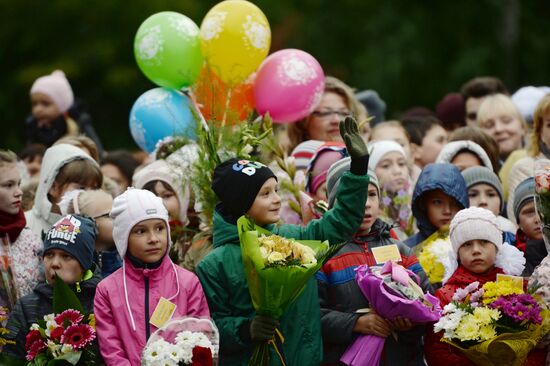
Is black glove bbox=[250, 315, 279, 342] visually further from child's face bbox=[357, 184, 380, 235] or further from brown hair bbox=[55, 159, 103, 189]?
brown hair bbox=[55, 159, 103, 189]

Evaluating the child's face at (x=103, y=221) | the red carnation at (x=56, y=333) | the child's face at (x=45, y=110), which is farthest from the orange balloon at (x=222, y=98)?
the child's face at (x=45, y=110)

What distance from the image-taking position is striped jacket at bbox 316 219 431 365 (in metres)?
6.97

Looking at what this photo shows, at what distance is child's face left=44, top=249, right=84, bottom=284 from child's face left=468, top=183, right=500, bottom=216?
291 cm

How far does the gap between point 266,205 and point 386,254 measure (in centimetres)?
78

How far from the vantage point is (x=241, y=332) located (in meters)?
6.77

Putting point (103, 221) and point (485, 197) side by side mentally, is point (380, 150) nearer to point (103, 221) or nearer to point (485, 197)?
point (485, 197)

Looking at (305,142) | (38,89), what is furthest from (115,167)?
(305,142)

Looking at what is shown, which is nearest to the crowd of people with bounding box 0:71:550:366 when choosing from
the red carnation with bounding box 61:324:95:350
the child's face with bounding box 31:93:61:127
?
the red carnation with bounding box 61:324:95:350

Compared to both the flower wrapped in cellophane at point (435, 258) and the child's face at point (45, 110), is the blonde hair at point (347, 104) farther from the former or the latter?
the child's face at point (45, 110)

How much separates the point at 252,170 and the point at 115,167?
172 inches

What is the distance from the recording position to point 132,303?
266 inches

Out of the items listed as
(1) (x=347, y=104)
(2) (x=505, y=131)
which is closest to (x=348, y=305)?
(1) (x=347, y=104)

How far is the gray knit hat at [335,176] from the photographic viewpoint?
743cm

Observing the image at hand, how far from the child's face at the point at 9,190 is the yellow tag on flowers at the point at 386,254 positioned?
239cm
